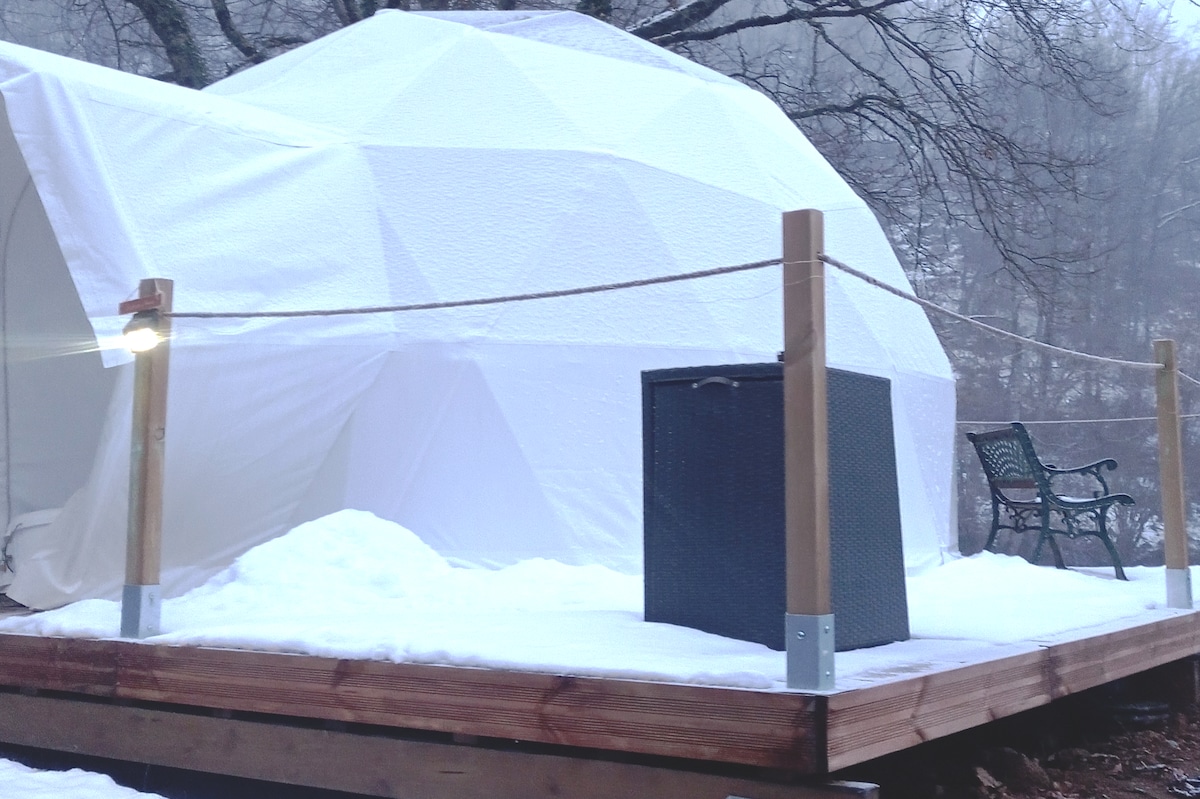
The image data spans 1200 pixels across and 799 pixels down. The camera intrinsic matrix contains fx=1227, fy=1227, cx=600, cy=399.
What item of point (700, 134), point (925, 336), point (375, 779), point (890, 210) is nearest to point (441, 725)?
point (375, 779)

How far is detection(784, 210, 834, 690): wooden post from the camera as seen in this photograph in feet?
8.43

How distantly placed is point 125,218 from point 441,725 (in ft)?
8.88

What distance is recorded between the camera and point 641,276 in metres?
5.73

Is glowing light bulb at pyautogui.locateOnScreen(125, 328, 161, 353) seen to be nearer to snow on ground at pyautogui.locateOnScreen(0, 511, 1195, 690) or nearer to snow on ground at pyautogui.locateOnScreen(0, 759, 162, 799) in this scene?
snow on ground at pyautogui.locateOnScreen(0, 511, 1195, 690)

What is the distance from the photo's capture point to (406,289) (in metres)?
5.40

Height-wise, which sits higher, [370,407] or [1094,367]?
[1094,367]

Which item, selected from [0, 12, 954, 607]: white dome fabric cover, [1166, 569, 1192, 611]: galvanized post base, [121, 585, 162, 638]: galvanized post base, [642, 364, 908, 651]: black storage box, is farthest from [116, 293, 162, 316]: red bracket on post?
[1166, 569, 1192, 611]: galvanized post base

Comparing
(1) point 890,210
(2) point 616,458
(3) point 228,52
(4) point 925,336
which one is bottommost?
(2) point 616,458

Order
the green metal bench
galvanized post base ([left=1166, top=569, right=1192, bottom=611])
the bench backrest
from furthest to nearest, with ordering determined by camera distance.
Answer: the bench backrest < the green metal bench < galvanized post base ([left=1166, top=569, right=1192, bottom=611])

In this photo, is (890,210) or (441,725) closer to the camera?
(441,725)

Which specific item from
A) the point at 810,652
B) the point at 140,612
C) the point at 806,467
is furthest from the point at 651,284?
the point at 140,612

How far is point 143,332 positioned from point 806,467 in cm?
207

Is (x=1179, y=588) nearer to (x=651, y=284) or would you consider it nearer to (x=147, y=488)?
(x=651, y=284)

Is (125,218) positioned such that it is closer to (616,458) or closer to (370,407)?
(370,407)
